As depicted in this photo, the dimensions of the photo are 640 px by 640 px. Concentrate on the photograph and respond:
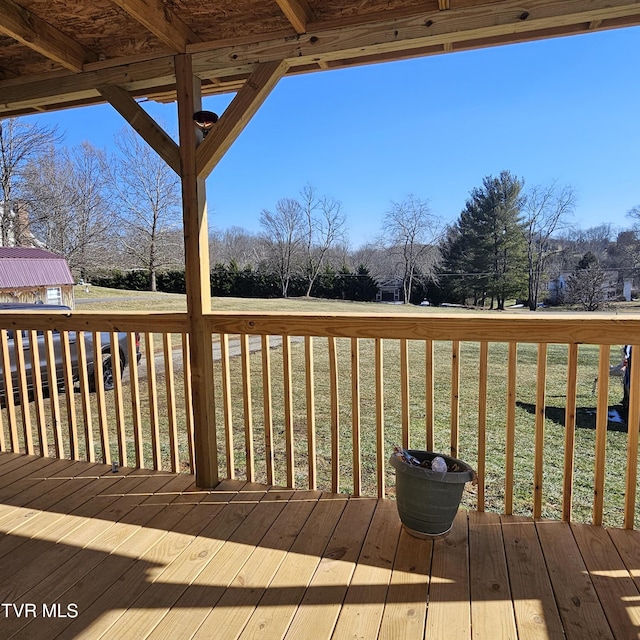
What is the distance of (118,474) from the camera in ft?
8.27

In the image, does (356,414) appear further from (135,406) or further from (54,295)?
(54,295)

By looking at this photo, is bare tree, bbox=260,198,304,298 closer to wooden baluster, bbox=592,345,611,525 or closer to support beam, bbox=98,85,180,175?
support beam, bbox=98,85,180,175

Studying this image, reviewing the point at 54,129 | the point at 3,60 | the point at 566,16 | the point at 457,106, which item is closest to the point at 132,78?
the point at 3,60

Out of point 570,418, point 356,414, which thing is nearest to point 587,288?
point 570,418

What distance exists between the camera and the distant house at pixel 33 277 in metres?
4.60

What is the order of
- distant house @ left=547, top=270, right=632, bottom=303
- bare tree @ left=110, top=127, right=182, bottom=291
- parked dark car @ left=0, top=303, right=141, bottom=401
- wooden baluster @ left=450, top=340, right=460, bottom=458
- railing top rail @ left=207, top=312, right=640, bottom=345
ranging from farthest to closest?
1. bare tree @ left=110, top=127, right=182, bottom=291
2. parked dark car @ left=0, top=303, right=141, bottom=401
3. distant house @ left=547, top=270, right=632, bottom=303
4. wooden baluster @ left=450, top=340, right=460, bottom=458
5. railing top rail @ left=207, top=312, right=640, bottom=345

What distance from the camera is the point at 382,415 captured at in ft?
7.09

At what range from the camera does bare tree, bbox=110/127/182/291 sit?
4.79 metres

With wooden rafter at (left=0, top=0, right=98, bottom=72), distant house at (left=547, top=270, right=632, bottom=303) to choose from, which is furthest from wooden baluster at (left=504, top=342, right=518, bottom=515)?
wooden rafter at (left=0, top=0, right=98, bottom=72)

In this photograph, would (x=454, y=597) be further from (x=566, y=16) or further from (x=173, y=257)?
(x=173, y=257)

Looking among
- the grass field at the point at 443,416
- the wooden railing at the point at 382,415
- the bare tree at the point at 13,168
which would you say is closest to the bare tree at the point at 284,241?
the grass field at the point at 443,416

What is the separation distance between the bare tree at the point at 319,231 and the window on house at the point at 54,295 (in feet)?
9.65

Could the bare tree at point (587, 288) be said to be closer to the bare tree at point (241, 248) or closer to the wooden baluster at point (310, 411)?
the wooden baluster at point (310, 411)

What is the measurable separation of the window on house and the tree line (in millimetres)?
327
